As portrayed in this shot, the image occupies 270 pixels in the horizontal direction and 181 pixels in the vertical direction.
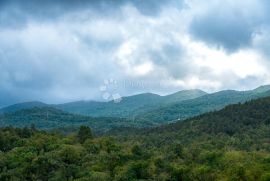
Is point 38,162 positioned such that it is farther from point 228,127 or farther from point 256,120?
point 256,120

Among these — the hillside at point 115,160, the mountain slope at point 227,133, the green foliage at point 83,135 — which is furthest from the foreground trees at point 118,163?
the mountain slope at point 227,133

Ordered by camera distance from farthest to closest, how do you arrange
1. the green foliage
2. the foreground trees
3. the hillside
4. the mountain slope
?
the mountain slope → the green foliage → the hillside → the foreground trees

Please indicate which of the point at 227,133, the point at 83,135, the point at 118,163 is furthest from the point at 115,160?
the point at 227,133

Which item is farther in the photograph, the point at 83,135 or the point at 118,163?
the point at 83,135

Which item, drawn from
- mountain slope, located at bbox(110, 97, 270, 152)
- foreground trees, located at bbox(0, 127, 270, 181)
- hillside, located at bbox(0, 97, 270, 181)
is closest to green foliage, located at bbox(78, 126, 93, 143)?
hillside, located at bbox(0, 97, 270, 181)

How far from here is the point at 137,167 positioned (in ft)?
344

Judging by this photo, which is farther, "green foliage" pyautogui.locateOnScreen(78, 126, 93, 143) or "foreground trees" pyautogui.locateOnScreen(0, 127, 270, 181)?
"green foliage" pyautogui.locateOnScreen(78, 126, 93, 143)

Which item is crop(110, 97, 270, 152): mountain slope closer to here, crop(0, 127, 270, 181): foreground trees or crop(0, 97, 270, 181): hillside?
crop(0, 97, 270, 181): hillside

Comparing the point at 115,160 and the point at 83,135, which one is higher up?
the point at 83,135

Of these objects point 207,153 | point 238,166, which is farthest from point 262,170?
point 207,153

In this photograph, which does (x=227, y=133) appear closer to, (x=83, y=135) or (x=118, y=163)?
(x=83, y=135)

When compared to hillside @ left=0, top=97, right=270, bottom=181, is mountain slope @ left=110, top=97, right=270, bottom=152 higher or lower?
higher

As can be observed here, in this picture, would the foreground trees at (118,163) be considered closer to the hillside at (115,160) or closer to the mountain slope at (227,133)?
the hillside at (115,160)

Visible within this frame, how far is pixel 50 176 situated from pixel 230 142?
67.5 metres
